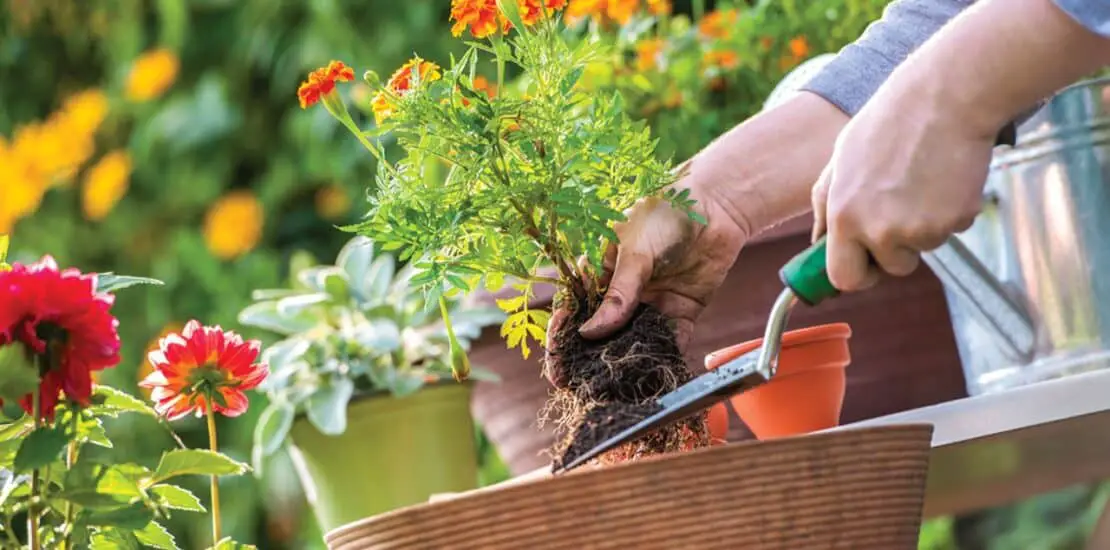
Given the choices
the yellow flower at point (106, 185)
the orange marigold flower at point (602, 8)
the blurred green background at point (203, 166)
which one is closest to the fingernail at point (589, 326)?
the orange marigold flower at point (602, 8)

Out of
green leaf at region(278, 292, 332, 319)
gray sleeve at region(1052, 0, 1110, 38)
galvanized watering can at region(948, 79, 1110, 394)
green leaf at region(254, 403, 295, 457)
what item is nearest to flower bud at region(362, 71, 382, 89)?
gray sleeve at region(1052, 0, 1110, 38)

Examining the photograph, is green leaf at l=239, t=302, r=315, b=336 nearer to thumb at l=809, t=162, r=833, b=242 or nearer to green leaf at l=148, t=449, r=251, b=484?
green leaf at l=148, t=449, r=251, b=484

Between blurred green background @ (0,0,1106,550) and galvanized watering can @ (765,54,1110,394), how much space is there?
1263mm

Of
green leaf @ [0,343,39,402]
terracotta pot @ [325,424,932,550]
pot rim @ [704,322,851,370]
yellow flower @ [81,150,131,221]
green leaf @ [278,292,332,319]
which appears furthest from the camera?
yellow flower @ [81,150,131,221]

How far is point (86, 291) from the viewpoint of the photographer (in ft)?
2.93

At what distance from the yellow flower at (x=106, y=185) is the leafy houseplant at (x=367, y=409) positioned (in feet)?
2.97

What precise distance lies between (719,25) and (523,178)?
917 mm

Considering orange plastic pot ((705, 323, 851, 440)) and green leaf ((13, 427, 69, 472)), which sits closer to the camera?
green leaf ((13, 427, 69, 472))

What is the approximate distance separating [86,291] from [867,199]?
0.48m

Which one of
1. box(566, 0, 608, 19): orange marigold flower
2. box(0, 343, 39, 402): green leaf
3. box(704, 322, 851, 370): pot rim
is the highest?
box(566, 0, 608, 19): orange marigold flower

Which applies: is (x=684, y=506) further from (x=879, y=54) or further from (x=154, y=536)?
(x=879, y=54)

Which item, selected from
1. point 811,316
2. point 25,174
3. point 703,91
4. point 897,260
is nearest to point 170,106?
point 25,174

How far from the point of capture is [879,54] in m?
1.21

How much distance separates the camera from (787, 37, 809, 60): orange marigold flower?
1.75 meters
